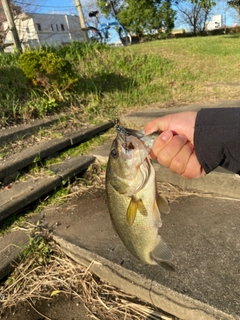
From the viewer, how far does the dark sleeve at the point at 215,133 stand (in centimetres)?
133

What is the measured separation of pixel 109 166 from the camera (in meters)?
1.14

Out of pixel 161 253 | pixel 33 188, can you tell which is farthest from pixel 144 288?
pixel 33 188

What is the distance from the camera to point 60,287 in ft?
7.43

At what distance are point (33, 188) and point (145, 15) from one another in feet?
58.6

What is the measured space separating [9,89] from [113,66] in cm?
286

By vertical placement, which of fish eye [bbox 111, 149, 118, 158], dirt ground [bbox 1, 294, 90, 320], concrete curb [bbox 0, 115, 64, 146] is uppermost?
fish eye [bbox 111, 149, 118, 158]

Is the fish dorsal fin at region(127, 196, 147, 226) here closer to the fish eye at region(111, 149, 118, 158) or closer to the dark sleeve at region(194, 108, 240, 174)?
the fish eye at region(111, 149, 118, 158)

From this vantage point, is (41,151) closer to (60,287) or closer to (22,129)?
(22,129)

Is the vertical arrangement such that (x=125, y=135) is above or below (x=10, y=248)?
above

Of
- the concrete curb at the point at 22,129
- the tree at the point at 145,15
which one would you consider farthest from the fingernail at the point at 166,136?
the tree at the point at 145,15

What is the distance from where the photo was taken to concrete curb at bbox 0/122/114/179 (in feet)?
10.9

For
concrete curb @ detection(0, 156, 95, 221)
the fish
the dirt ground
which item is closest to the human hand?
the fish

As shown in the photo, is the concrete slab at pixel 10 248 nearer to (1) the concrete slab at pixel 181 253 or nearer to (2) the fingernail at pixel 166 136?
(1) the concrete slab at pixel 181 253

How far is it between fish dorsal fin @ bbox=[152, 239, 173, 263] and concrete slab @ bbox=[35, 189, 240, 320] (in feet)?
2.46
